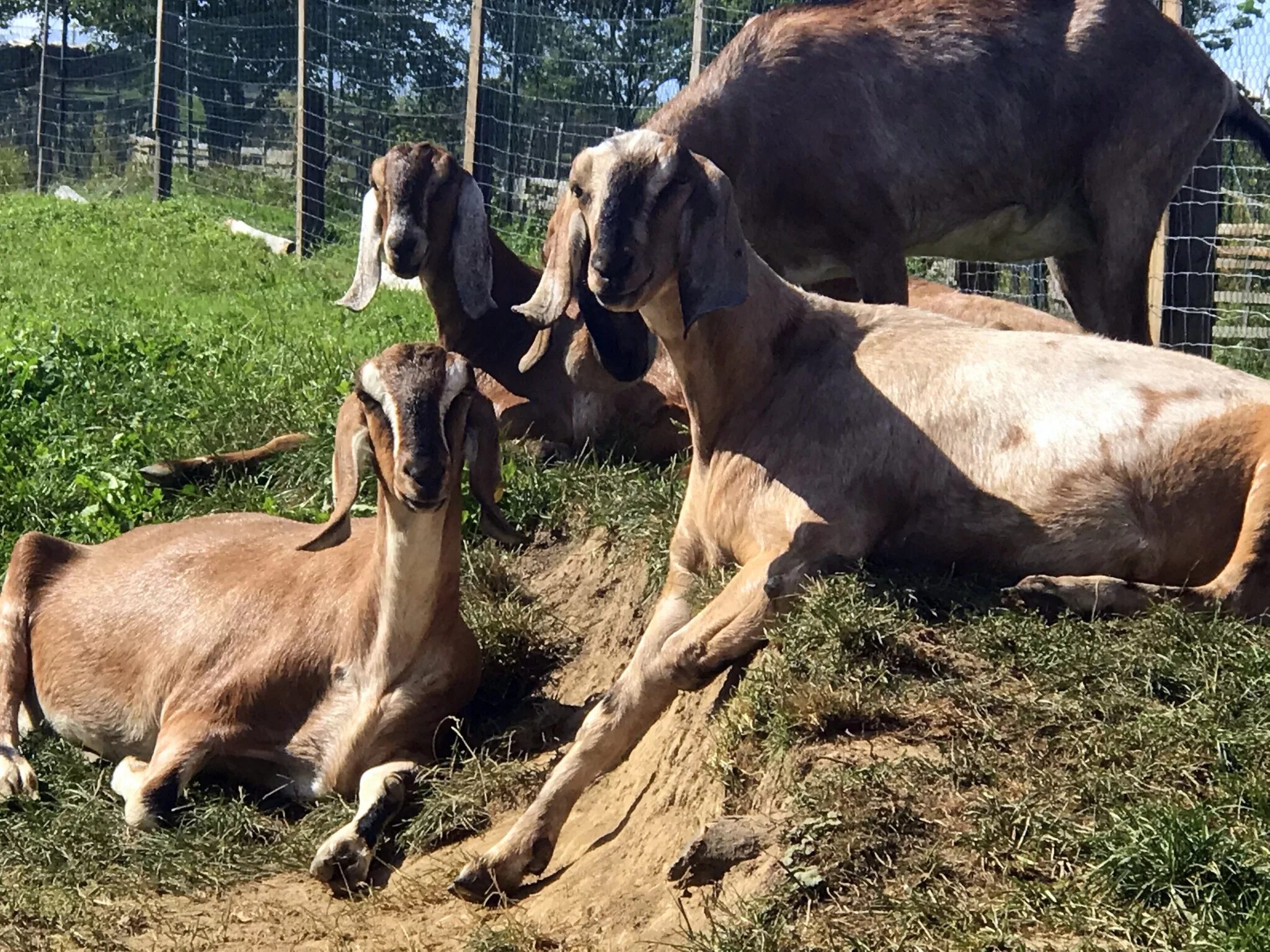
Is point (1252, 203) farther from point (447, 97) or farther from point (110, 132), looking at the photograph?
point (110, 132)

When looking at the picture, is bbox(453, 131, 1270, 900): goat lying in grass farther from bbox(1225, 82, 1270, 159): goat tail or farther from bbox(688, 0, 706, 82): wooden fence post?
bbox(688, 0, 706, 82): wooden fence post

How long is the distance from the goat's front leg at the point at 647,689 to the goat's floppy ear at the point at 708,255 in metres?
0.72

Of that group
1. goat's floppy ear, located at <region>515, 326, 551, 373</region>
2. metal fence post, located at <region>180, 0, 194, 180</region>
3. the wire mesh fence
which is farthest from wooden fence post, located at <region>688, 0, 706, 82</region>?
metal fence post, located at <region>180, 0, 194, 180</region>

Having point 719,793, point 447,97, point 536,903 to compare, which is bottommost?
point 536,903

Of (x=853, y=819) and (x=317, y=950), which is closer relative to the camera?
(x=853, y=819)

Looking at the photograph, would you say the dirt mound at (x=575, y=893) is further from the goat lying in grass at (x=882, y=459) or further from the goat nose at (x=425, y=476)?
the goat nose at (x=425, y=476)

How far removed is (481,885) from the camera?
13.8ft

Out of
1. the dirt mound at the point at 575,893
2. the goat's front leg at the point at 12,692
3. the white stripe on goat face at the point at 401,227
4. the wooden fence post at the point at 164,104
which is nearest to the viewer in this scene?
the dirt mound at the point at 575,893

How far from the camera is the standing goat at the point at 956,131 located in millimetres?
6617

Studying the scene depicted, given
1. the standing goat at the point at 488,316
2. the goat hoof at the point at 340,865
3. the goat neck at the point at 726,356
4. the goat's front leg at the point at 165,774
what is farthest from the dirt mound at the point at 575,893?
the standing goat at the point at 488,316

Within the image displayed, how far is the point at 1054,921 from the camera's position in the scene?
3.20m

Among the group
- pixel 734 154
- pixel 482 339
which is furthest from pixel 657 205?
pixel 482 339

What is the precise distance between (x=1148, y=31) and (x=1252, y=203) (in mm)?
2012

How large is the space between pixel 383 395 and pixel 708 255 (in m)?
1.18
